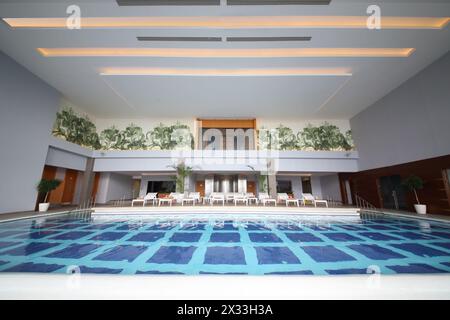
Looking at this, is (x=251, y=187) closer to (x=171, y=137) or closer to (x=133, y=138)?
(x=171, y=137)

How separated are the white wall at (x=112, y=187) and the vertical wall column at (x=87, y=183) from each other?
93cm

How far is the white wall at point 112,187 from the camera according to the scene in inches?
474

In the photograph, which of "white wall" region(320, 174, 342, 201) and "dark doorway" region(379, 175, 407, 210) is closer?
"dark doorway" region(379, 175, 407, 210)

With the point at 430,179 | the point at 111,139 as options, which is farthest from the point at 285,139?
the point at 111,139

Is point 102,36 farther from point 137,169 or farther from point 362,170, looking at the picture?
point 362,170

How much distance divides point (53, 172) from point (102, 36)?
826cm

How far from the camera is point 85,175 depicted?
1095 centimetres

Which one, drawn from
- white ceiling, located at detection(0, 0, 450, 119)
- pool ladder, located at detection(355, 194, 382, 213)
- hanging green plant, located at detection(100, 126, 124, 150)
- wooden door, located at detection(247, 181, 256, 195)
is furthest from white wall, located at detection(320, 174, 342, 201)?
hanging green plant, located at detection(100, 126, 124, 150)

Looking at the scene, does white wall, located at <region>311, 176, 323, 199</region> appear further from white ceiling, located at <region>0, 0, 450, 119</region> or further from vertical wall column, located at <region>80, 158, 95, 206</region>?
vertical wall column, located at <region>80, 158, 95, 206</region>

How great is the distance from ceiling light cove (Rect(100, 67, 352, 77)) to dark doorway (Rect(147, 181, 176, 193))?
9.04 m

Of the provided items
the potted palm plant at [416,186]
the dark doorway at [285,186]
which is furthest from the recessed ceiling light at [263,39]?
the dark doorway at [285,186]

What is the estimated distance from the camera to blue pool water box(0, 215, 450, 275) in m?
2.70

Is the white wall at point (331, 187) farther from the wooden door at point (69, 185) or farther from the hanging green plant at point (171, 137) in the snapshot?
the wooden door at point (69, 185)

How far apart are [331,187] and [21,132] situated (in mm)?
18740
